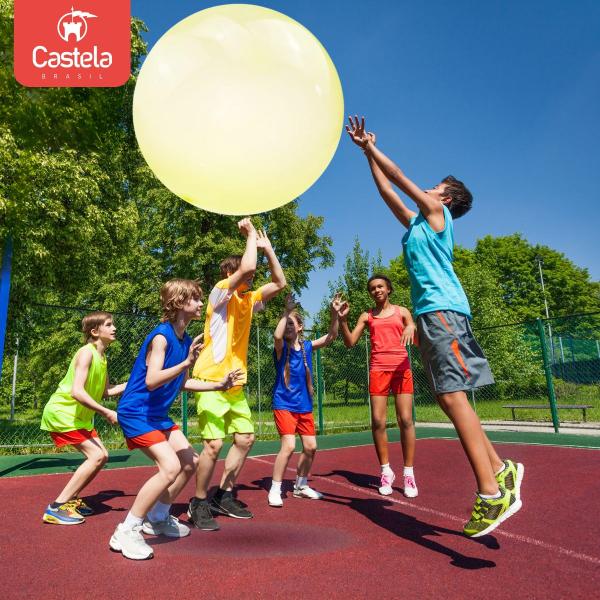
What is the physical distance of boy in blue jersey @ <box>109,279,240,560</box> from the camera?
3.16m

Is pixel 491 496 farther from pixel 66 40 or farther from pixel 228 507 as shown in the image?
pixel 66 40

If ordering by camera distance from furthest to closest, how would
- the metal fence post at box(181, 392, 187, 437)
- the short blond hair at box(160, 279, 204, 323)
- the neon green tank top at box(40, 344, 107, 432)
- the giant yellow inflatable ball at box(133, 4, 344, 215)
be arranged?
the metal fence post at box(181, 392, 187, 437)
the neon green tank top at box(40, 344, 107, 432)
the short blond hair at box(160, 279, 204, 323)
the giant yellow inflatable ball at box(133, 4, 344, 215)

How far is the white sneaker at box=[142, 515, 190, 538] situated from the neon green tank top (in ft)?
4.01

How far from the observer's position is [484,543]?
3.31 m

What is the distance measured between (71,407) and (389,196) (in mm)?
3353

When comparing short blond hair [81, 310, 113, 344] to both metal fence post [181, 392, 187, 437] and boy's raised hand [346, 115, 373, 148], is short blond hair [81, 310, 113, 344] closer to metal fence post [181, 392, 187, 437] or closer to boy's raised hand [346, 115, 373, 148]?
boy's raised hand [346, 115, 373, 148]

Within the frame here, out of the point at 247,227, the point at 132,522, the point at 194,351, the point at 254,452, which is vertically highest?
the point at 247,227

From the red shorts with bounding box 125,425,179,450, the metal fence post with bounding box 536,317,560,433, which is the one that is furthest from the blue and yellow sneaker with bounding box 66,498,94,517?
the metal fence post with bounding box 536,317,560,433

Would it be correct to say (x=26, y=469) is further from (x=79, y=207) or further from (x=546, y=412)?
(x=546, y=412)

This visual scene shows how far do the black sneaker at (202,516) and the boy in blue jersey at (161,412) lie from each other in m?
0.15

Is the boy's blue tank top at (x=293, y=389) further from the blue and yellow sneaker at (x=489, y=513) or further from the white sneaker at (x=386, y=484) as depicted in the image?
the blue and yellow sneaker at (x=489, y=513)

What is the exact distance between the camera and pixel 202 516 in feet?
12.6

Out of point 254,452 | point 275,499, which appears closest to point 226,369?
point 275,499

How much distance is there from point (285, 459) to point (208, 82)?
3275 millimetres
